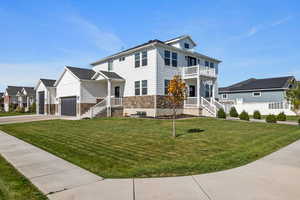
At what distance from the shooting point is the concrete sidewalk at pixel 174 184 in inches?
131

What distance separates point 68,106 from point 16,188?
22.3m

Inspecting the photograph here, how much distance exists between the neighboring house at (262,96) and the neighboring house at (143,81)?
998 centimetres

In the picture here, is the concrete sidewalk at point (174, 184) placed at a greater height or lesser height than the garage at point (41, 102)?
lesser

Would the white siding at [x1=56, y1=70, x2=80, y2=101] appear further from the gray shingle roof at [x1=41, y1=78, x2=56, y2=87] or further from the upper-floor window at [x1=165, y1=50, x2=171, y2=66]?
the upper-floor window at [x1=165, y1=50, x2=171, y2=66]

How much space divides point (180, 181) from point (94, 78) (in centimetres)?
2086

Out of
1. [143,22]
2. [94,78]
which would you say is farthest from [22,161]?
[94,78]

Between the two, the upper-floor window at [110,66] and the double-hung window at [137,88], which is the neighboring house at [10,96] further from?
the double-hung window at [137,88]

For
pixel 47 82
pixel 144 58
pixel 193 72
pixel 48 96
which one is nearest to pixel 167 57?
pixel 144 58

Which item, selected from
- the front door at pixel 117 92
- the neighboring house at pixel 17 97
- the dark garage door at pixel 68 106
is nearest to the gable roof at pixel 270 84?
the front door at pixel 117 92

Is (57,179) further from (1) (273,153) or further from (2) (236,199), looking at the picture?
(1) (273,153)

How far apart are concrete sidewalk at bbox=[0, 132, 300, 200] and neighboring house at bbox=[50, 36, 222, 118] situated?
46.4 feet

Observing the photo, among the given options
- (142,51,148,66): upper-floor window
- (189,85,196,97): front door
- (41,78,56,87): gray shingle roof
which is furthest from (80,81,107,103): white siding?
(189,85,196,97): front door

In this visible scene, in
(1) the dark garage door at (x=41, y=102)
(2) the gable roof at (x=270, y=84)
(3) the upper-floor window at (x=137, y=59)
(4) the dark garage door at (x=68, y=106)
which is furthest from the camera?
(2) the gable roof at (x=270, y=84)

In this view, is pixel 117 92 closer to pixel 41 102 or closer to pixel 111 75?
pixel 111 75
